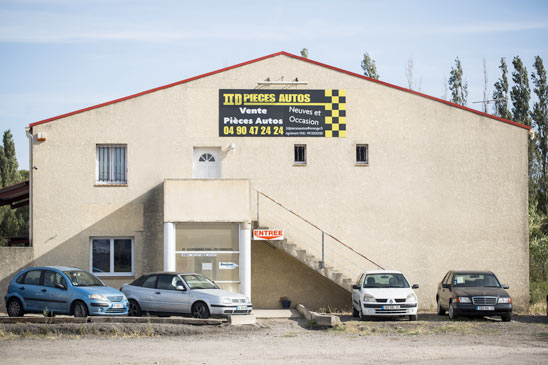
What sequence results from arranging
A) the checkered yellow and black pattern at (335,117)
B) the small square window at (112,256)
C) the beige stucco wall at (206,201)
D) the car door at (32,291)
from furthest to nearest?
the checkered yellow and black pattern at (335,117), the small square window at (112,256), the beige stucco wall at (206,201), the car door at (32,291)

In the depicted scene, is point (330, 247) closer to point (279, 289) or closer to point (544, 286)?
point (279, 289)

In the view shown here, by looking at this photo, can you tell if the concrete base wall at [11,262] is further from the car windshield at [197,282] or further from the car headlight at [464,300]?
the car headlight at [464,300]

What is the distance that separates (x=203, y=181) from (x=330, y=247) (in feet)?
17.1

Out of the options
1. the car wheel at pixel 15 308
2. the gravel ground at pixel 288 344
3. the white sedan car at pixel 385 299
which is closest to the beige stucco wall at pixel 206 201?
the white sedan car at pixel 385 299

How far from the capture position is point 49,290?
1953cm

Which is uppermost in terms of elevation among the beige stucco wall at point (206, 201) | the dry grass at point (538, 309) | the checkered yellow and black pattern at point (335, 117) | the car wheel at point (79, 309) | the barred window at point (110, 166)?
the checkered yellow and black pattern at point (335, 117)

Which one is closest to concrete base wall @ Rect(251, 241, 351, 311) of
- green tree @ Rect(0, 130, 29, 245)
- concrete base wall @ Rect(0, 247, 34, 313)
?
concrete base wall @ Rect(0, 247, 34, 313)

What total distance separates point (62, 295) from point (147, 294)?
2.28 m

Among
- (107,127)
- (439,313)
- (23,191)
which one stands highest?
(107,127)

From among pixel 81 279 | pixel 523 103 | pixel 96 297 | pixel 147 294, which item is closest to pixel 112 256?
pixel 81 279

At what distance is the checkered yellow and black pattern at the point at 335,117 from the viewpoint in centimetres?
2531

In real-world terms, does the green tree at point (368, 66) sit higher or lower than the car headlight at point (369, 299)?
higher

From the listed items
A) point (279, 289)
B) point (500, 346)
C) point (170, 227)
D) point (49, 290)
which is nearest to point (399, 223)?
point (279, 289)

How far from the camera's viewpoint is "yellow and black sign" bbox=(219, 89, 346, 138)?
25.1 meters
